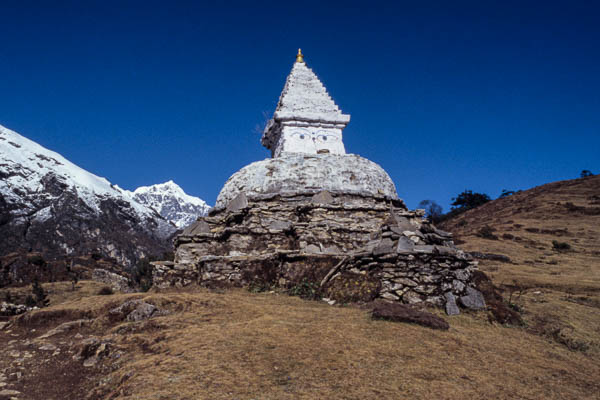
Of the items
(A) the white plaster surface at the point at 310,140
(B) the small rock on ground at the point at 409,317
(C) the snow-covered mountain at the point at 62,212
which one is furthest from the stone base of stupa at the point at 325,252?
(C) the snow-covered mountain at the point at 62,212

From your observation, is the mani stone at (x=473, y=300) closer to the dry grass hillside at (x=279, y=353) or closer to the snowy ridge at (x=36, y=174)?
the dry grass hillside at (x=279, y=353)

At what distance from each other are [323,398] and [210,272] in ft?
21.4

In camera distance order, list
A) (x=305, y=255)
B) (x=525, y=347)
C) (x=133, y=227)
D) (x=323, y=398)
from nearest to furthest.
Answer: (x=323, y=398) → (x=525, y=347) → (x=305, y=255) → (x=133, y=227)

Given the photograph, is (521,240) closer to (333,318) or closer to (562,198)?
(562,198)

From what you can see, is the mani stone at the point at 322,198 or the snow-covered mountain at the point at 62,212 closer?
the mani stone at the point at 322,198

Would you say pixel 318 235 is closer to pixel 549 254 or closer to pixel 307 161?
pixel 307 161

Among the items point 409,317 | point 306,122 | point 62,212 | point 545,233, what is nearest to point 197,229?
point 306,122

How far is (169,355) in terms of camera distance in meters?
5.05

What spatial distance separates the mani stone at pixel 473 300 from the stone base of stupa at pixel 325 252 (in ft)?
0.07

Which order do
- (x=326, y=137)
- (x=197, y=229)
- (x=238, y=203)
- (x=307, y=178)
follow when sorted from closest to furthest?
(x=197, y=229) < (x=238, y=203) < (x=307, y=178) < (x=326, y=137)

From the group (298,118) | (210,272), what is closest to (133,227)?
(298,118)

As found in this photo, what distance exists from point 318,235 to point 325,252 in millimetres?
1104

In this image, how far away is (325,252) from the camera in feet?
34.4

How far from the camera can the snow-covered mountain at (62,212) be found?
53.9 meters
